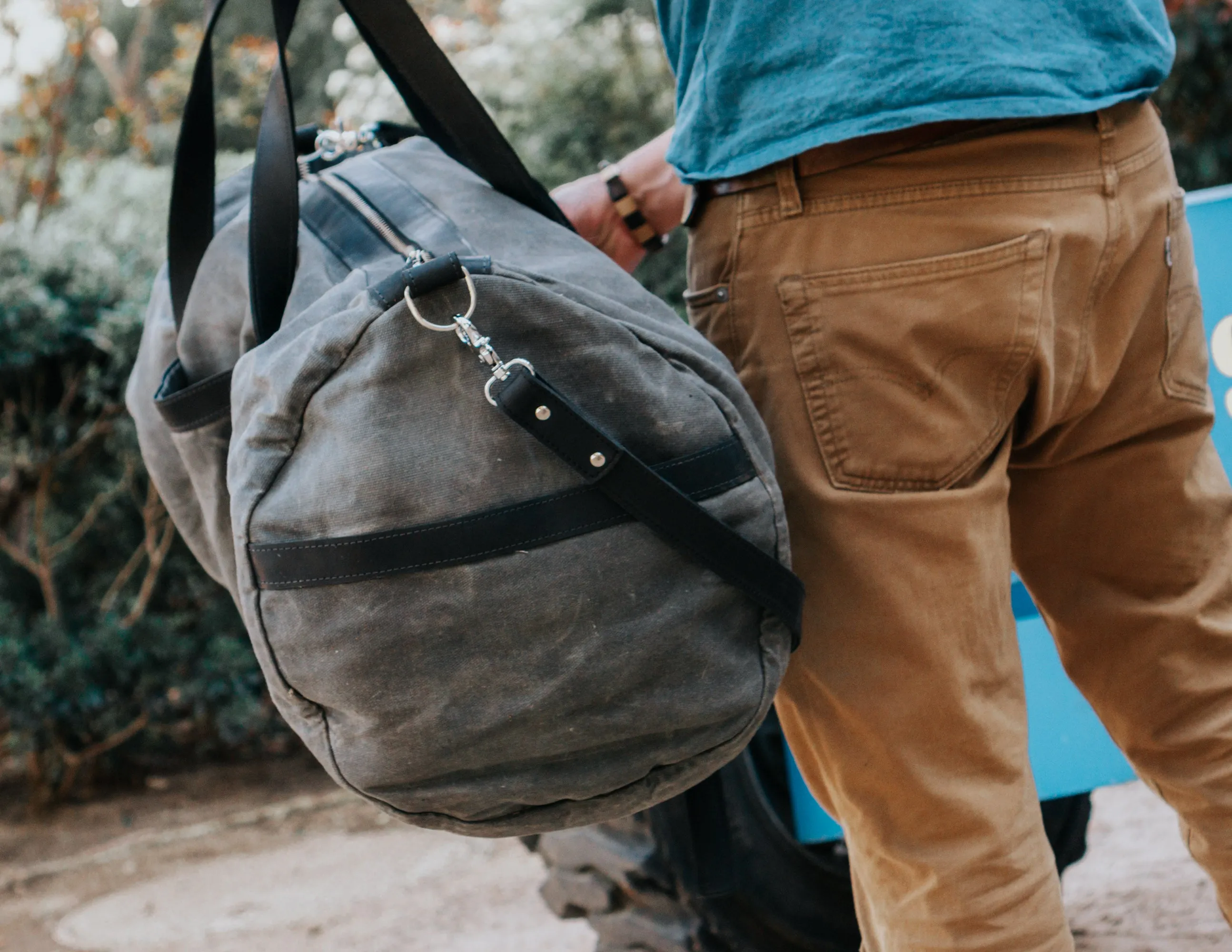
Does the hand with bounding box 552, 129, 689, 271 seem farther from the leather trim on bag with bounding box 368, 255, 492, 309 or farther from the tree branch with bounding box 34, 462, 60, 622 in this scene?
the tree branch with bounding box 34, 462, 60, 622

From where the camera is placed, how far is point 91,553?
3762 millimetres

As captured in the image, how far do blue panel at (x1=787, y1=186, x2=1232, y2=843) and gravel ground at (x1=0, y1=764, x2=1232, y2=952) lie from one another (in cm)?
47

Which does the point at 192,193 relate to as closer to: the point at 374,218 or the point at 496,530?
the point at 374,218

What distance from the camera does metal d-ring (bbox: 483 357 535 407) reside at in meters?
0.96

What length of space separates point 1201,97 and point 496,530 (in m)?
4.31

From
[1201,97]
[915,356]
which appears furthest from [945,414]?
[1201,97]

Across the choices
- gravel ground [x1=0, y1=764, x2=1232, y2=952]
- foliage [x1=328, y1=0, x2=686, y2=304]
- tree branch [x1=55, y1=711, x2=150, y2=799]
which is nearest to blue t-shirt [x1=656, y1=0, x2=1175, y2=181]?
gravel ground [x1=0, y1=764, x2=1232, y2=952]

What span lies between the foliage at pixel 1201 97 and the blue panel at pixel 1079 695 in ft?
8.35

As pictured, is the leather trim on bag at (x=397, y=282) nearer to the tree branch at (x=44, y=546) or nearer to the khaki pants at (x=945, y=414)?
the khaki pants at (x=945, y=414)

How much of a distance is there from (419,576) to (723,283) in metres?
0.44

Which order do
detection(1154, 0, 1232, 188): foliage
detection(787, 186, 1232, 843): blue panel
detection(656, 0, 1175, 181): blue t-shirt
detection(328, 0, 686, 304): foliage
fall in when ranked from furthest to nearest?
detection(328, 0, 686, 304): foliage, detection(1154, 0, 1232, 188): foliage, detection(787, 186, 1232, 843): blue panel, detection(656, 0, 1175, 181): blue t-shirt

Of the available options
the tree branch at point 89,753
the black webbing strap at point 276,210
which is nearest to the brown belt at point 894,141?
the black webbing strap at point 276,210

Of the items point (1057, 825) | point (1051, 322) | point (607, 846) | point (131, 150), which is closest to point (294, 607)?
point (1051, 322)

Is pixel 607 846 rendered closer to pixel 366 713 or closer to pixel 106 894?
pixel 366 713
